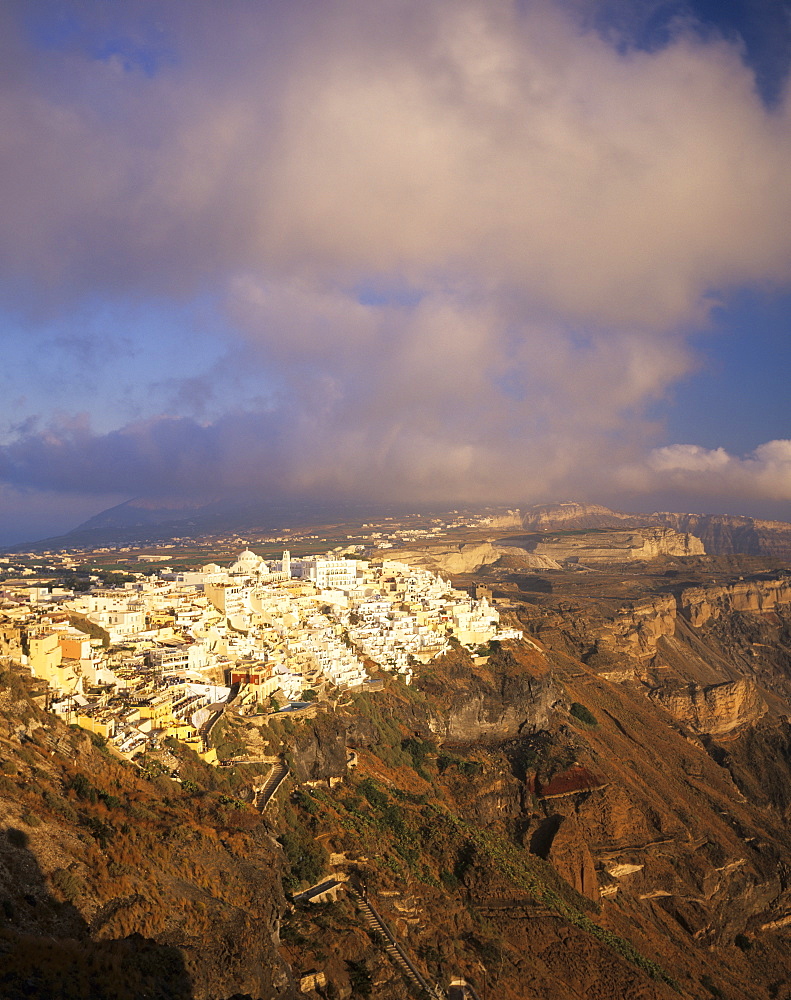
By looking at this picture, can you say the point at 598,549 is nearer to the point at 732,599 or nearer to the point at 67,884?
the point at 732,599

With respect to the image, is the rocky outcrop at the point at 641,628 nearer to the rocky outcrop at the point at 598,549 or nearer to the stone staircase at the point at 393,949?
the stone staircase at the point at 393,949

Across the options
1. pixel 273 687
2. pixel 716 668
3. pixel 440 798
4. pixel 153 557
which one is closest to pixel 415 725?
pixel 440 798

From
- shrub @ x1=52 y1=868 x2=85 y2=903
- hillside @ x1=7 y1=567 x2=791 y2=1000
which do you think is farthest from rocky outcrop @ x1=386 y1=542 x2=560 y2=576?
shrub @ x1=52 y1=868 x2=85 y2=903

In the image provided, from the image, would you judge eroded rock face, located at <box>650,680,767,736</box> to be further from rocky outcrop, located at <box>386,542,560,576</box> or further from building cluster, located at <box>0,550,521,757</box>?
rocky outcrop, located at <box>386,542,560,576</box>

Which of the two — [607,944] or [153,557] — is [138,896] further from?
[153,557]

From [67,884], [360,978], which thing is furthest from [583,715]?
[67,884]

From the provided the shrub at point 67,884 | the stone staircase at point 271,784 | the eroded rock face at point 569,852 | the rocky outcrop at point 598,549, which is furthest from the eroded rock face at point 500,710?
the rocky outcrop at point 598,549
